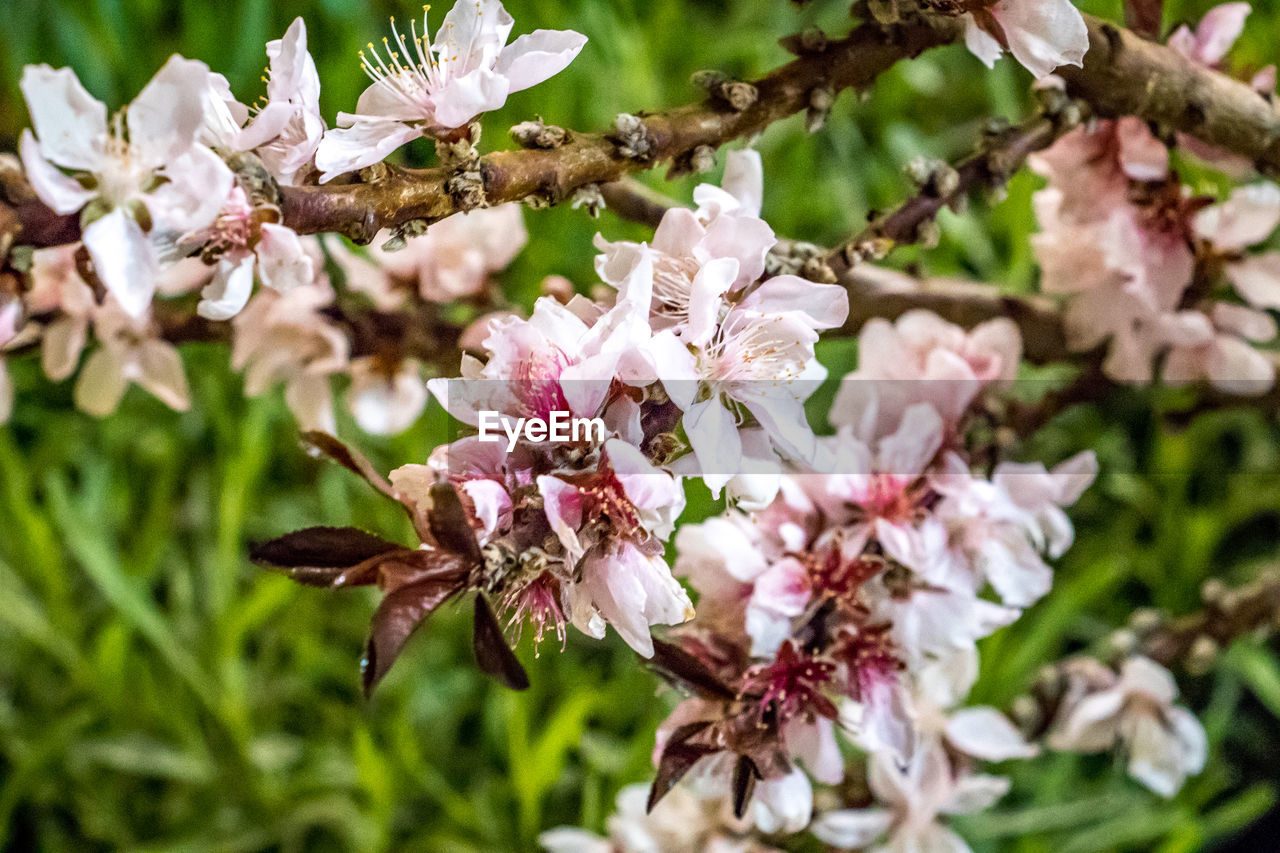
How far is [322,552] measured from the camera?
0.90 ft

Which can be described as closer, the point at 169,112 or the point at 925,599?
the point at 169,112

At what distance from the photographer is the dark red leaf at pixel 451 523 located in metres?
0.25

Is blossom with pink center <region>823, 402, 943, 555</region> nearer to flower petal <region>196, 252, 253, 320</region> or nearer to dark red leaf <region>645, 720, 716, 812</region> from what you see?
dark red leaf <region>645, 720, 716, 812</region>

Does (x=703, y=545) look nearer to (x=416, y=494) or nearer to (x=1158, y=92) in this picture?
(x=416, y=494)

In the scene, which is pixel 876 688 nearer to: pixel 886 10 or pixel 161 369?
pixel 886 10

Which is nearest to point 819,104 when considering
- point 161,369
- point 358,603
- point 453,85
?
point 453,85

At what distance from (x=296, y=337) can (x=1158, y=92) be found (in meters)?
0.43

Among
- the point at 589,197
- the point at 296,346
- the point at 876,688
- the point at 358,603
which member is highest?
the point at 589,197

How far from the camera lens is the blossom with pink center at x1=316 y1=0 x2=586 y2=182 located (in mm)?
278

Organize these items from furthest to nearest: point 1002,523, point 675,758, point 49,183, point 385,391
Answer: point 385,391
point 1002,523
point 675,758
point 49,183

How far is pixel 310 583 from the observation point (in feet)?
0.90

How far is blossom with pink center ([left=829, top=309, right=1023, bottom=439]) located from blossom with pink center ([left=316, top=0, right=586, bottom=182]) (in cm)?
21

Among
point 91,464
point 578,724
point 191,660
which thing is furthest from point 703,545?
point 91,464

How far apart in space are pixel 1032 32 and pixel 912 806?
39 cm
